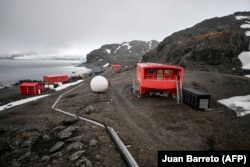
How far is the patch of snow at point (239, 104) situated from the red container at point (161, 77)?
5.42 m

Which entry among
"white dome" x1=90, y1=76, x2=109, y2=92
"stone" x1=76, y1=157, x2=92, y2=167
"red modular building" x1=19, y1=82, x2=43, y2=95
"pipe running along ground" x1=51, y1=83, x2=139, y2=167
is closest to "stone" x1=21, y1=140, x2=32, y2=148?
"pipe running along ground" x1=51, y1=83, x2=139, y2=167

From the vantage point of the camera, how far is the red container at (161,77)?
75.0 ft

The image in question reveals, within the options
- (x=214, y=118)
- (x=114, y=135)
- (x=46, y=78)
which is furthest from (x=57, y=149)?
(x=46, y=78)

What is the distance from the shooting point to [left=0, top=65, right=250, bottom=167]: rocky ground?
11.1 metres

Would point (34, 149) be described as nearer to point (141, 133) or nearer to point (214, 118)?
point (141, 133)

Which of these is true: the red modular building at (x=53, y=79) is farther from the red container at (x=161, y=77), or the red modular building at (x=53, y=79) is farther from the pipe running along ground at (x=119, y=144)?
the pipe running along ground at (x=119, y=144)

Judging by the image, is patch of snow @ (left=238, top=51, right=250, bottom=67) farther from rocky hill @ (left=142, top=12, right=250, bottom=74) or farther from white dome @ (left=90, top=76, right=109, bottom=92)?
white dome @ (left=90, top=76, right=109, bottom=92)

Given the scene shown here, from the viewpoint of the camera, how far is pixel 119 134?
525 inches

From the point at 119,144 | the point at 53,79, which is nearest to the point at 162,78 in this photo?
the point at 119,144

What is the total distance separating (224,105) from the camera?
19.0 m

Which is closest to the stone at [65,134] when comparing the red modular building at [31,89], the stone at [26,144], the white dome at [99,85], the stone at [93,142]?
the stone at [26,144]

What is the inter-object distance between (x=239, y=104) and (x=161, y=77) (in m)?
8.93

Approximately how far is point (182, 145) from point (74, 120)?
9551 millimetres

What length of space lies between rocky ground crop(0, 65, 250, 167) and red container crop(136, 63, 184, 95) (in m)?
2.45
